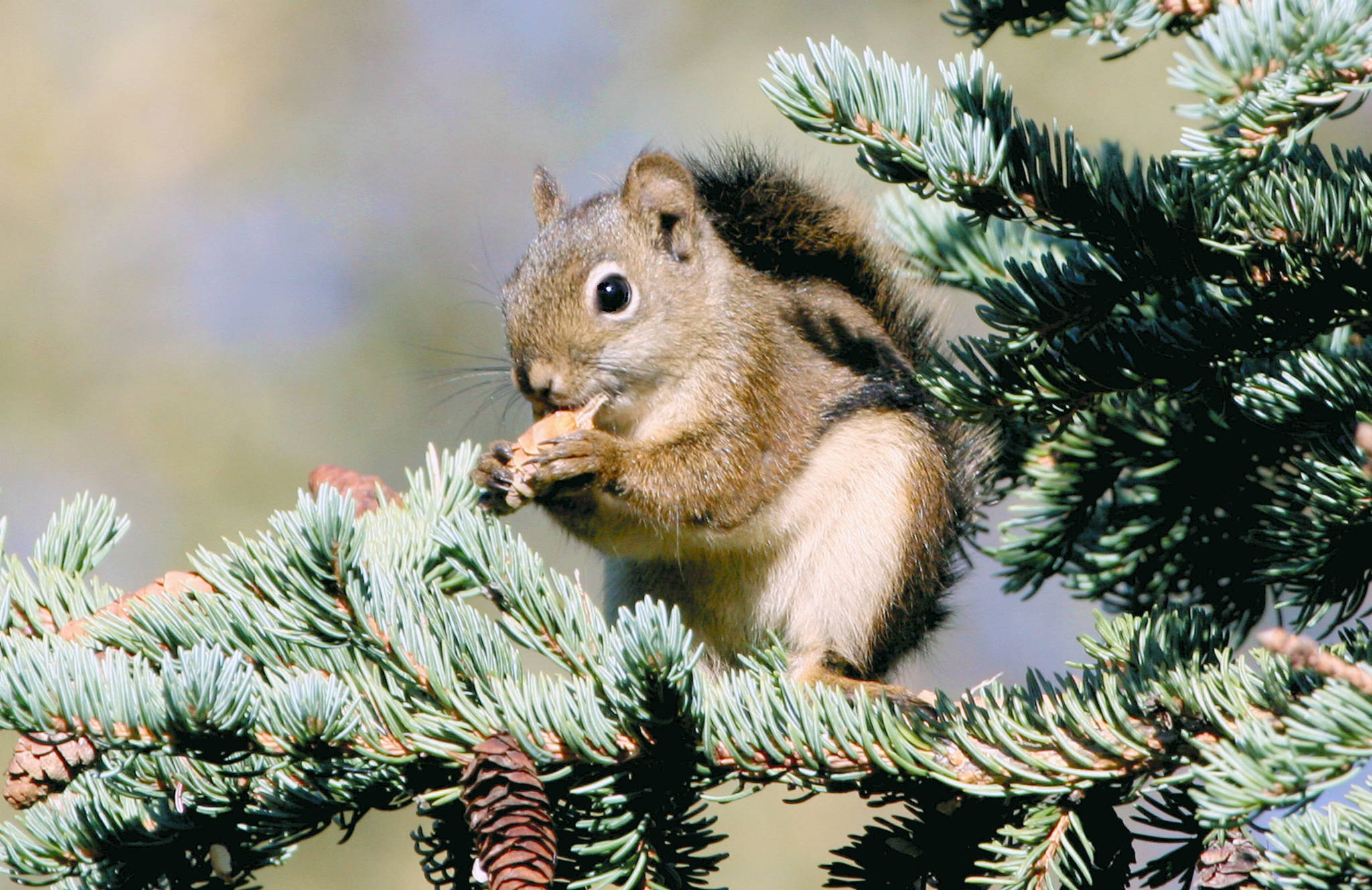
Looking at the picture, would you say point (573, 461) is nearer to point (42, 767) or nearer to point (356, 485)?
point (356, 485)

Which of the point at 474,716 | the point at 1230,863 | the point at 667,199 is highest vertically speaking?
the point at 667,199

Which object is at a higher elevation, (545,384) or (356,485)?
(545,384)

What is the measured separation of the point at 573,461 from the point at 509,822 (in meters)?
0.97

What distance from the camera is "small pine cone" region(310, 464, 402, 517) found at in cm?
174

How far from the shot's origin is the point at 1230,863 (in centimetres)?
103

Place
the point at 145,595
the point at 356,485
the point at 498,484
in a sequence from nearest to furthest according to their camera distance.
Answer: the point at 145,595 → the point at 498,484 → the point at 356,485

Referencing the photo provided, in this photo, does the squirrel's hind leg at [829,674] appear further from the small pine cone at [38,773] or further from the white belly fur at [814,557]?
the small pine cone at [38,773]

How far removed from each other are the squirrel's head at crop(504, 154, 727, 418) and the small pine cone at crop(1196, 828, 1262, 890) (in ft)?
4.17

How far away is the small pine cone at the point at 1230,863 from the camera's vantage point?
40.2 inches

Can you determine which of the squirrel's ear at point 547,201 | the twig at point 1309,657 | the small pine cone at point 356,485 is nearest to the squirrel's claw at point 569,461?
the small pine cone at point 356,485

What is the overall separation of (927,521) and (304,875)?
84.8 inches

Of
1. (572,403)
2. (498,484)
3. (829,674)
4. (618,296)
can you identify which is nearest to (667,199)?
(618,296)

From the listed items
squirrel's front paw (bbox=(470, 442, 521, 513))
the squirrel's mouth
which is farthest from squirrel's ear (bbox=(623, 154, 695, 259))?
squirrel's front paw (bbox=(470, 442, 521, 513))

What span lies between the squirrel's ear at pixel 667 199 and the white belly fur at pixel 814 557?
50cm
